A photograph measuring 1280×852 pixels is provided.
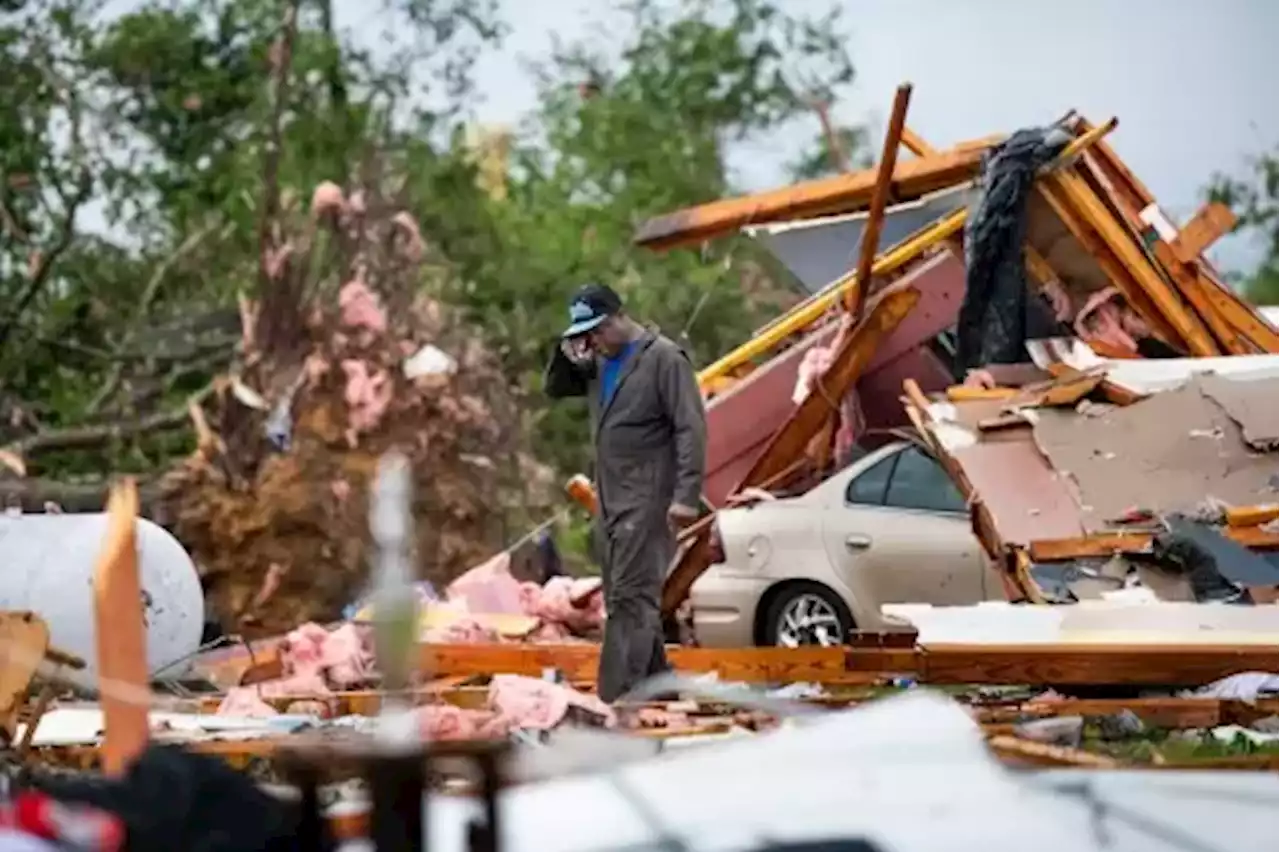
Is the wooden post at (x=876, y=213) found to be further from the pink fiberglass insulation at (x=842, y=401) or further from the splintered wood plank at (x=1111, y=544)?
the splintered wood plank at (x=1111, y=544)

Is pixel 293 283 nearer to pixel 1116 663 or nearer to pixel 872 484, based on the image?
pixel 872 484

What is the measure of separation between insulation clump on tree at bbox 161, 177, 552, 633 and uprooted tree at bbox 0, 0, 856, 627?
21 millimetres

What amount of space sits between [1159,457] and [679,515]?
254 cm

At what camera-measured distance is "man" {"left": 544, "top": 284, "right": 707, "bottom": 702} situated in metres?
10.9

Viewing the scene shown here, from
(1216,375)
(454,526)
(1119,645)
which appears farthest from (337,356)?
(1119,645)

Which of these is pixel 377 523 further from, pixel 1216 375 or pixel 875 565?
pixel 875 565

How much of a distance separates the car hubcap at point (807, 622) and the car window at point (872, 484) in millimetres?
647

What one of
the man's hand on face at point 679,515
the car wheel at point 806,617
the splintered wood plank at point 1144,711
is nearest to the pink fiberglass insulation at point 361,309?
the car wheel at point 806,617

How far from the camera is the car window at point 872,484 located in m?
15.0

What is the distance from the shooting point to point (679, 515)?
10906mm

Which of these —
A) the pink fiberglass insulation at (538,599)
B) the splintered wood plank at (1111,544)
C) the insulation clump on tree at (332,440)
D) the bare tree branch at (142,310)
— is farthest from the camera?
the bare tree branch at (142,310)

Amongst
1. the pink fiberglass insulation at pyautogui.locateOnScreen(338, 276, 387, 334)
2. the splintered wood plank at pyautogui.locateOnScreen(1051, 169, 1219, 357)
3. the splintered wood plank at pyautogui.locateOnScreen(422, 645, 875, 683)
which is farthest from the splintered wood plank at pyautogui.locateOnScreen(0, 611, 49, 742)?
the pink fiberglass insulation at pyautogui.locateOnScreen(338, 276, 387, 334)

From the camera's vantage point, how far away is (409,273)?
64.0 feet

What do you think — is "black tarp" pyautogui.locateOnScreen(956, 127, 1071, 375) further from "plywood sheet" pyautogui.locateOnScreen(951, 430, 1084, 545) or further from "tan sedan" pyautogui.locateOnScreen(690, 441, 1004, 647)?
"plywood sheet" pyautogui.locateOnScreen(951, 430, 1084, 545)
